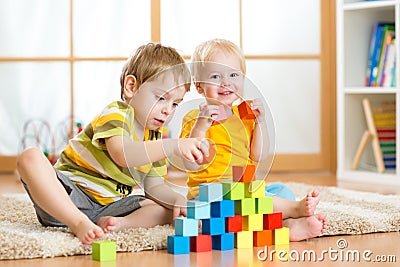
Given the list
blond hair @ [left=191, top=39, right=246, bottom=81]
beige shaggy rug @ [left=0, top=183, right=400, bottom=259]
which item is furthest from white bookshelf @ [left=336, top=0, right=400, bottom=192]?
blond hair @ [left=191, top=39, right=246, bottom=81]

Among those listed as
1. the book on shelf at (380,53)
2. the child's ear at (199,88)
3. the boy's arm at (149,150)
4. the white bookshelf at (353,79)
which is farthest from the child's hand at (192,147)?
the book on shelf at (380,53)

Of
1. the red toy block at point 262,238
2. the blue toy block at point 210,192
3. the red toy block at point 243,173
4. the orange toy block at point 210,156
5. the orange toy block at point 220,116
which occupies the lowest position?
the red toy block at point 262,238

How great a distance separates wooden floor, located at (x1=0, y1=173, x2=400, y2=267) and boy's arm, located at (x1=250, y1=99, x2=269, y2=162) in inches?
7.5

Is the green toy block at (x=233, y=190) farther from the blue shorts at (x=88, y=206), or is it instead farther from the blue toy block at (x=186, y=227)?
the blue shorts at (x=88, y=206)

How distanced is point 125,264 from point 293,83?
2.15 m

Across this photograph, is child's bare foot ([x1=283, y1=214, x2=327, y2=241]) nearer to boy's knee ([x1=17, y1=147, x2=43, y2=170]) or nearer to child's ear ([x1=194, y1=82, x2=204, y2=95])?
child's ear ([x1=194, y1=82, x2=204, y2=95])

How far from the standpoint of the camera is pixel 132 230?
5.51 feet

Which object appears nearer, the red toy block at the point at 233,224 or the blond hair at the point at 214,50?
the red toy block at the point at 233,224

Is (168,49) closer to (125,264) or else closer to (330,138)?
(125,264)

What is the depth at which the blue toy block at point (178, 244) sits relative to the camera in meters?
1.54

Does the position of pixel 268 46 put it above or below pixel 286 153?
above

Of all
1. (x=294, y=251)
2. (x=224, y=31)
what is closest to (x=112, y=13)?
(x=224, y=31)

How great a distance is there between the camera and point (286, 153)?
347 centimetres

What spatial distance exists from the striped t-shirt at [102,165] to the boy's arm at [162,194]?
0.06 ft
